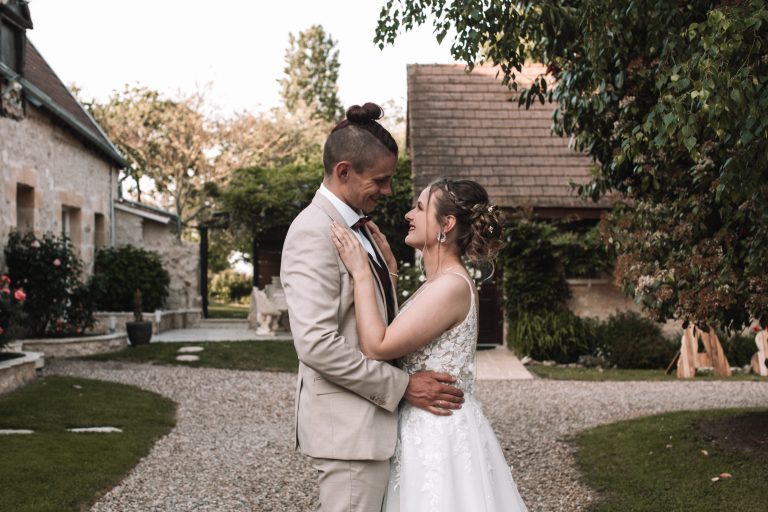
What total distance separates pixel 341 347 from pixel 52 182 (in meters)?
12.7

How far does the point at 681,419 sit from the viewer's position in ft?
25.5

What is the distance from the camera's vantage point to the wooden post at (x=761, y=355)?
1145 cm

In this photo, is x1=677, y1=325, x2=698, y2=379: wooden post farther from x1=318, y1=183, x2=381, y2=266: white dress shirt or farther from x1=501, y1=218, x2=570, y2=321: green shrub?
x1=318, y1=183, x2=381, y2=266: white dress shirt

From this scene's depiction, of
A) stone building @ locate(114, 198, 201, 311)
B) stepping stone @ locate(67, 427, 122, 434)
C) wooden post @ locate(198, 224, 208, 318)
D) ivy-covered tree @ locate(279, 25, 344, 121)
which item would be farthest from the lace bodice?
ivy-covered tree @ locate(279, 25, 344, 121)

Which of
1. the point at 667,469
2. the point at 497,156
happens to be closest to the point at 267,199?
the point at 497,156

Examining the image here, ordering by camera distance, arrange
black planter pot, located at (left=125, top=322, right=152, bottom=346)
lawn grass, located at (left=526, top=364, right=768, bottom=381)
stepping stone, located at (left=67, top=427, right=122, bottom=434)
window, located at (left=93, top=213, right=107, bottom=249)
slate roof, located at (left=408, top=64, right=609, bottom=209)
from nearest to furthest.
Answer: stepping stone, located at (left=67, top=427, right=122, bottom=434), lawn grass, located at (left=526, top=364, right=768, bottom=381), black planter pot, located at (left=125, top=322, right=152, bottom=346), slate roof, located at (left=408, top=64, right=609, bottom=209), window, located at (left=93, top=213, right=107, bottom=249)

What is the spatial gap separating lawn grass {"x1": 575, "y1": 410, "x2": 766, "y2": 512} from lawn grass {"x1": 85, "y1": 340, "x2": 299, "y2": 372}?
634 centimetres

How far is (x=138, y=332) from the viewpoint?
14422mm

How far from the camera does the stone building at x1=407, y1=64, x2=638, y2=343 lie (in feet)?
47.5

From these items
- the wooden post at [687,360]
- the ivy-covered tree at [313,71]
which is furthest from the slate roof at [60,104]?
the ivy-covered tree at [313,71]

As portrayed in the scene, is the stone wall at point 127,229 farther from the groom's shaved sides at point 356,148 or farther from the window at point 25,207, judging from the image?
the groom's shaved sides at point 356,148

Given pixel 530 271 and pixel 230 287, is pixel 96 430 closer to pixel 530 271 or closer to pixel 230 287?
pixel 530 271

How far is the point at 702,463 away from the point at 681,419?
1.74m

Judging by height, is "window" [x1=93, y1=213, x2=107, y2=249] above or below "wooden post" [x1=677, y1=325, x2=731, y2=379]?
above
